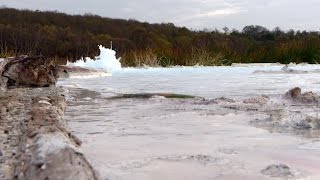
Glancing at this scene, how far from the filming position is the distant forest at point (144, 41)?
16.5 metres

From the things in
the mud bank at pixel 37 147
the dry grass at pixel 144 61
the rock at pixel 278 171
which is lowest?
the dry grass at pixel 144 61

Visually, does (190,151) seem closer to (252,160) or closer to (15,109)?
(252,160)

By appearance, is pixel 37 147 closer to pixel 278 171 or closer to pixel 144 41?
pixel 278 171

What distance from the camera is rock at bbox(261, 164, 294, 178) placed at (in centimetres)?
197

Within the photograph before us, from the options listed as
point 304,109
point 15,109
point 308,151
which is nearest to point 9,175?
point 308,151

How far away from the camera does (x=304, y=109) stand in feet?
13.6

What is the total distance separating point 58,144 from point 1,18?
46985mm

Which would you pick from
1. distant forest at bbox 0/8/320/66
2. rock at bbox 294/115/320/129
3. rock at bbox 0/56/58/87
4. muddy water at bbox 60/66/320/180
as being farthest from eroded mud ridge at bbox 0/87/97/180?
distant forest at bbox 0/8/320/66

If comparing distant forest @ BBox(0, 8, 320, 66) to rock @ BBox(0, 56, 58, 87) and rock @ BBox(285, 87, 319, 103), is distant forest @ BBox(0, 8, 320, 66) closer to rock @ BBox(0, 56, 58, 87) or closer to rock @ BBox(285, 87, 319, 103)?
rock @ BBox(0, 56, 58, 87)

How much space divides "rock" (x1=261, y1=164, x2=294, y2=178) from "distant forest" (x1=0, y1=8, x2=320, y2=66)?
11.0m

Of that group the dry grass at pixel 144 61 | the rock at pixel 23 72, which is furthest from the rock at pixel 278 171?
the dry grass at pixel 144 61

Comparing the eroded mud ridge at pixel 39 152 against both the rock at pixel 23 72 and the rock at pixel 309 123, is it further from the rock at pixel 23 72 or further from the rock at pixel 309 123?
the rock at pixel 23 72

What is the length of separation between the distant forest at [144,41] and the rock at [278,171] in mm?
10976

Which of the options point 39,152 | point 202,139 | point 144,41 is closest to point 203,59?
point 202,139
